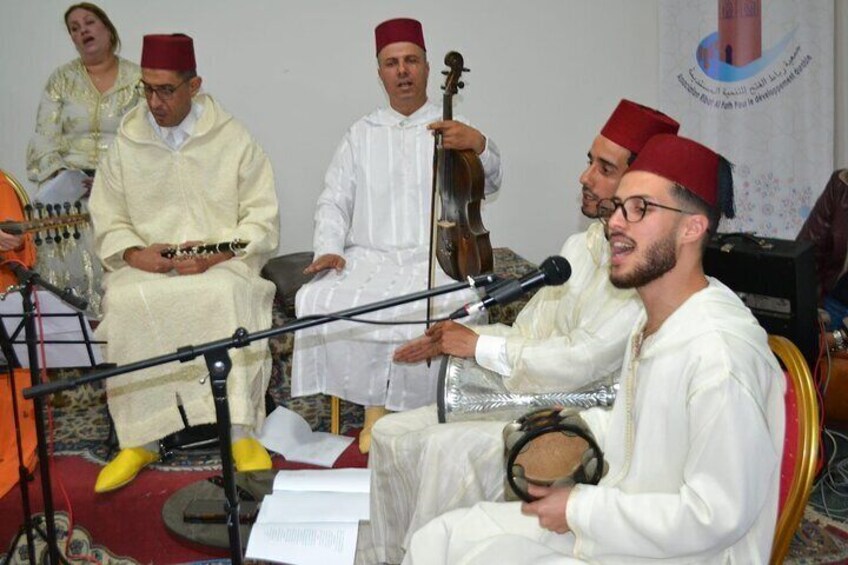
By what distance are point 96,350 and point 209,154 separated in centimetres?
114

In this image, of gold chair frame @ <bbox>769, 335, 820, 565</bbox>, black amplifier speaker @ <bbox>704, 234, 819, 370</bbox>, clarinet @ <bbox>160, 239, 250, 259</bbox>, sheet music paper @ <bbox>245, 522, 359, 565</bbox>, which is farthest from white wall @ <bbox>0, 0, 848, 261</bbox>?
gold chair frame @ <bbox>769, 335, 820, 565</bbox>

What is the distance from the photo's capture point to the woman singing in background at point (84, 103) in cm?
542

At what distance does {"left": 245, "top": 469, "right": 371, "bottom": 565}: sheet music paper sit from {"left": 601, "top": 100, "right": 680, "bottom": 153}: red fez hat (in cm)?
149

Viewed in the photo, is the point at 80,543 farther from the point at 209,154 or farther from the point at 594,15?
the point at 594,15

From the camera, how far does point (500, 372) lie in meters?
3.36

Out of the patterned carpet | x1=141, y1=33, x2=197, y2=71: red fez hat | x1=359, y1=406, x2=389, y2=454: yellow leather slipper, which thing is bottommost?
the patterned carpet

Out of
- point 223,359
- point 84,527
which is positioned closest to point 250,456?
point 84,527

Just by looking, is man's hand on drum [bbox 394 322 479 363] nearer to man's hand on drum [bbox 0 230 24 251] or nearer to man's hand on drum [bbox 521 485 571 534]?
man's hand on drum [bbox 521 485 571 534]

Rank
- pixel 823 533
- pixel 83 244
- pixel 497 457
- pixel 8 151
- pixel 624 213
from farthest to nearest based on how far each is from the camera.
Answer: pixel 8 151, pixel 83 244, pixel 823 533, pixel 497 457, pixel 624 213

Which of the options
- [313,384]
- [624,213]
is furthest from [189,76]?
[624,213]

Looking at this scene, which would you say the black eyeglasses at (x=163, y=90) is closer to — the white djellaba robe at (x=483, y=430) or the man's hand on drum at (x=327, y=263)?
the man's hand on drum at (x=327, y=263)

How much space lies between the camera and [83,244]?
17.3ft

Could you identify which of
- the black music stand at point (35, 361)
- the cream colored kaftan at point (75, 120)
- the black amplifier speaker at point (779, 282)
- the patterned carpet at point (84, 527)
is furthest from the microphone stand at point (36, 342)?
the black amplifier speaker at point (779, 282)

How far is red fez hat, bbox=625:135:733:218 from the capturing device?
2.28 m
